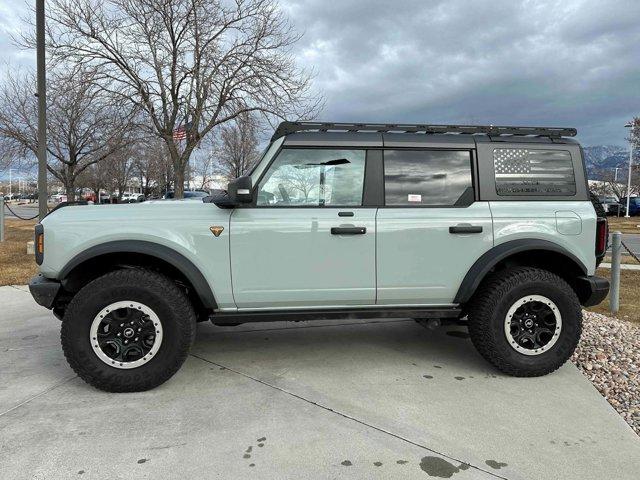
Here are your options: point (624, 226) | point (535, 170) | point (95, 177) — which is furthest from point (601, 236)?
point (95, 177)

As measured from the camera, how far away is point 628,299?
6496 mm

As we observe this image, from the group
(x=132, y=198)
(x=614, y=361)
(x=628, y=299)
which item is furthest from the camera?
(x=132, y=198)

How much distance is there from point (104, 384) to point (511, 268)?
125 inches

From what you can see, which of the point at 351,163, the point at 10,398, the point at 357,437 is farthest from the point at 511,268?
the point at 10,398

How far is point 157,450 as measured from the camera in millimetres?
2723

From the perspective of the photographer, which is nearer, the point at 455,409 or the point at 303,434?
the point at 303,434

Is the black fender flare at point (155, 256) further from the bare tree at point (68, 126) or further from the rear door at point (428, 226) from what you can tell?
the bare tree at point (68, 126)

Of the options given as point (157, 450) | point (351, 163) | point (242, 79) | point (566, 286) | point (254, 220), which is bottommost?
point (157, 450)

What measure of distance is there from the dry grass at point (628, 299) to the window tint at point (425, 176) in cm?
325

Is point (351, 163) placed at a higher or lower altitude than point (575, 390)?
higher

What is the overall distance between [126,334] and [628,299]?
247 inches

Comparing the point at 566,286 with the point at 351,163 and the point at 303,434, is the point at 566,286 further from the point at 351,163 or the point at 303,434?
the point at 303,434

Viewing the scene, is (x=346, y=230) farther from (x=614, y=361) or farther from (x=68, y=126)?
(x=68, y=126)

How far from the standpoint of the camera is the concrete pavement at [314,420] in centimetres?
259
